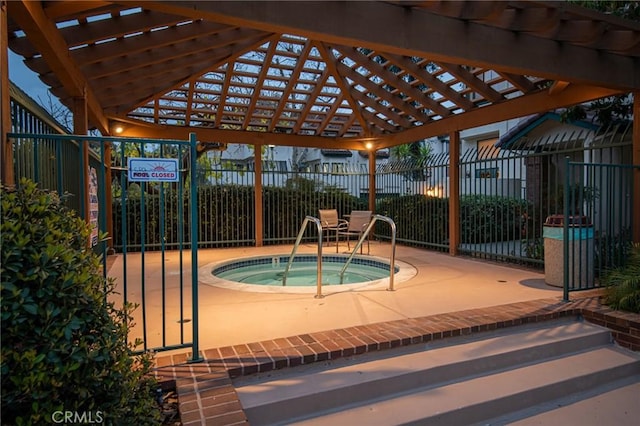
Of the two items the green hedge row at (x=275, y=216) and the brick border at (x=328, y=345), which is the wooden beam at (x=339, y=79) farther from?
the brick border at (x=328, y=345)

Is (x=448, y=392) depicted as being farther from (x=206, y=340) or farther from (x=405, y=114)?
(x=405, y=114)

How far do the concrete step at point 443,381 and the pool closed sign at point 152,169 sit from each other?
1.49 metres

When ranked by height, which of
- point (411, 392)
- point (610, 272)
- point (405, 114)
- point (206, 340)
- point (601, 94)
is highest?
point (405, 114)

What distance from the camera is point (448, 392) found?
2.97 meters

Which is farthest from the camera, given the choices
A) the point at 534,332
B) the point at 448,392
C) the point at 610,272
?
the point at 610,272

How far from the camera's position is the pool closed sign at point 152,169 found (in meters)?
2.67

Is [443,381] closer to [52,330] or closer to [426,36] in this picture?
[52,330]

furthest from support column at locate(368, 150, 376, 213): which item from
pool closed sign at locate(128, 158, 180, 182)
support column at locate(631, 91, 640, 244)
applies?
pool closed sign at locate(128, 158, 180, 182)

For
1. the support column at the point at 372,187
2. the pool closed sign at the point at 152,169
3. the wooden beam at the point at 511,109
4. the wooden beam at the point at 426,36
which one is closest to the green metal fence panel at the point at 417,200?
the support column at the point at 372,187

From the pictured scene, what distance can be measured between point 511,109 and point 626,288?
372 cm

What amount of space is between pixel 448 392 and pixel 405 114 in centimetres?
731

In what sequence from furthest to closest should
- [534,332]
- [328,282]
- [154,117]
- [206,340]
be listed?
[154,117] < [328,282] < [534,332] < [206,340]

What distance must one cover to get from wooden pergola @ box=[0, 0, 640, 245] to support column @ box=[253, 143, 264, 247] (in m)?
0.31

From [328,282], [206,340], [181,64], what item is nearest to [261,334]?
[206,340]
